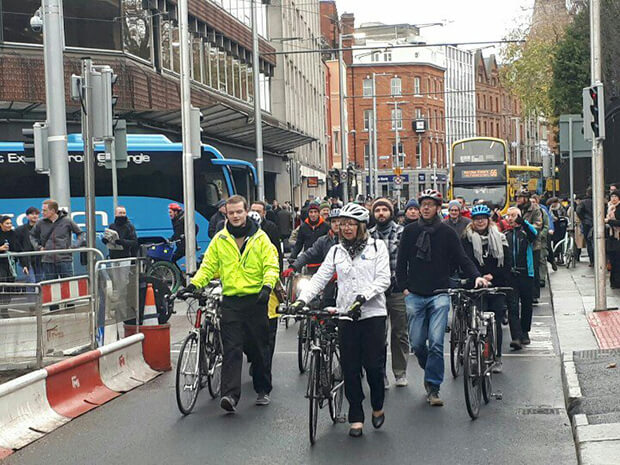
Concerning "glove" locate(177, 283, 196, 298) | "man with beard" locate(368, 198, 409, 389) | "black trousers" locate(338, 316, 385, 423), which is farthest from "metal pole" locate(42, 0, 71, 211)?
"black trousers" locate(338, 316, 385, 423)

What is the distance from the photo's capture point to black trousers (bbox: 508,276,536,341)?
42.7 feet

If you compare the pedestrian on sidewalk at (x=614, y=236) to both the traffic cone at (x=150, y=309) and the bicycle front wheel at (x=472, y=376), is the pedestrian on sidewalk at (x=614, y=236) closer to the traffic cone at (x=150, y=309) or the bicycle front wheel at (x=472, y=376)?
the traffic cone at (x=150, y=309)

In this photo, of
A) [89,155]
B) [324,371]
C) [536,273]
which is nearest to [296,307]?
[324,371]

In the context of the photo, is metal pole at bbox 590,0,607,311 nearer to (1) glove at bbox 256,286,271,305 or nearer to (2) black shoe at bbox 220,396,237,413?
(1) glove at bbox 256,286,271,305

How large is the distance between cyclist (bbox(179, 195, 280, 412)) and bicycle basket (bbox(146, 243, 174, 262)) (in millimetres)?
12760

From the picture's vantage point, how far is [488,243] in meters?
12.1

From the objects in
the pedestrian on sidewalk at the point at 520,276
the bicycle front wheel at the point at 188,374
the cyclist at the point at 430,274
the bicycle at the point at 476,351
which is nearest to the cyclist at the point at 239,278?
the bicycle front wheel at the point at 188,374

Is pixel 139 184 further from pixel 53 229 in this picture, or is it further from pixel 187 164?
pixel 53 229

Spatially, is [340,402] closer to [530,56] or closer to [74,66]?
[74,66]

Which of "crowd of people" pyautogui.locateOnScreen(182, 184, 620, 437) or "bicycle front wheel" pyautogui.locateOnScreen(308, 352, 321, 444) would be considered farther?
"crowd of people" pyautogui.locateOnScreen(182, 184, 620, 437)

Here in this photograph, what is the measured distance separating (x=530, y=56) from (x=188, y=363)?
47.6m

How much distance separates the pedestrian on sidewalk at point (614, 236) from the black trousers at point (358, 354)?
10.5 meters

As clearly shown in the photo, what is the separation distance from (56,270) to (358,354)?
4.02m

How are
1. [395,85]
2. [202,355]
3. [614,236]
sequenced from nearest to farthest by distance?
[202,355] → [614,236] → [395,85]
